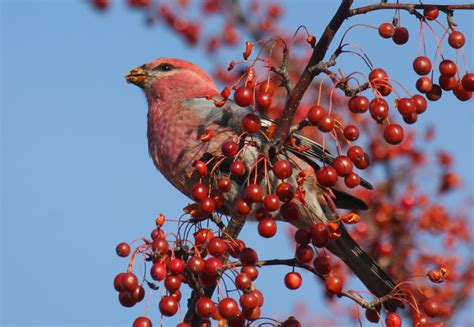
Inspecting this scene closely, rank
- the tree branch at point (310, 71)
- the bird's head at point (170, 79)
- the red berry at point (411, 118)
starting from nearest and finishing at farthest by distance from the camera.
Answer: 1. the tree branch at point (310, 71)
2. the red berry at point (411, 118)
3. the bird's head at point (170, 79)

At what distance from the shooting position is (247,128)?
8.59ft

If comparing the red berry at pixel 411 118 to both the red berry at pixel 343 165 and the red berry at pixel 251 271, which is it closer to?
the red berry at pixel 343 165

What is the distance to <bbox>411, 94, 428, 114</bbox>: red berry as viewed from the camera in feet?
8.27

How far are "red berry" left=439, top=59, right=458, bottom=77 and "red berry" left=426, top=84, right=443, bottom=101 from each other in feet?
0.20

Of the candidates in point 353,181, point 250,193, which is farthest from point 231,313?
point 353,181

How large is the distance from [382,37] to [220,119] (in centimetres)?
142

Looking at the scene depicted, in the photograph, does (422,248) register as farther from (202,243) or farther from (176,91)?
(202,243)

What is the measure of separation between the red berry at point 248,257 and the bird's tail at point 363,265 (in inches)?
49.9

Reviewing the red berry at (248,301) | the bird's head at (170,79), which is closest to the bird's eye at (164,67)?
the bird's head at (170,79)

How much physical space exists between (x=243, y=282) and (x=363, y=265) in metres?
1.53

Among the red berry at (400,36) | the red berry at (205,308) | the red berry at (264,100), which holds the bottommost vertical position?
the red berry at (205,308)

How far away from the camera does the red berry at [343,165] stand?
253cm

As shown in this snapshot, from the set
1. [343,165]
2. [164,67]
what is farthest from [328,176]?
[164,67]

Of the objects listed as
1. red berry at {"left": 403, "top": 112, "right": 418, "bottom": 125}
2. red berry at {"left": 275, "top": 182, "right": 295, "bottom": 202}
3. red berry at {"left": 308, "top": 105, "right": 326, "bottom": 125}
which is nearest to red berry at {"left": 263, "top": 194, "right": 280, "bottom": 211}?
red berry at {"left": 275, "top": 182, "right": 295, "bottom": 202}
